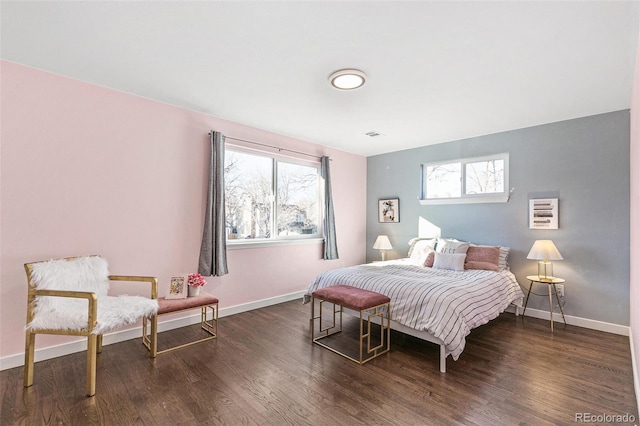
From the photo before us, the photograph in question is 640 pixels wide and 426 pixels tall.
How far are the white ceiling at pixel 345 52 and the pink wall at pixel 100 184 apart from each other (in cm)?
22

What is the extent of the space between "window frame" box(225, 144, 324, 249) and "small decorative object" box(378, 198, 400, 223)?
3.98ft

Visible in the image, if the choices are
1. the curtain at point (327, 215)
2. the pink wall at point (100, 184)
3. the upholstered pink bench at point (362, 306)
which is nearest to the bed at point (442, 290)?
the upholstered pink bench at point (362, 306)

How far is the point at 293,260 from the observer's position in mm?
4664

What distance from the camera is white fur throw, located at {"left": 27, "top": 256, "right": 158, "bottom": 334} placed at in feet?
7.23

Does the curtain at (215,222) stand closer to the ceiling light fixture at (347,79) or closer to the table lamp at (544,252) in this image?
the ceiling light fixture at (347,79)

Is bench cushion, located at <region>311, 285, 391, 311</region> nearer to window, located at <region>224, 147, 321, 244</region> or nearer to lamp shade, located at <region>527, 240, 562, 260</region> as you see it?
window, located at <region>224, 147, 321, 244</region>

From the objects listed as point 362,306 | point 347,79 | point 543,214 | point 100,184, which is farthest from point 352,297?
point 543,214

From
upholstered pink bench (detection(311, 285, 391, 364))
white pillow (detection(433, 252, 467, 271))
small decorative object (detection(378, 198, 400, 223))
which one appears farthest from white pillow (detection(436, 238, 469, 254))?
upholstered pink bench (detection(311, 285, 391, 364))

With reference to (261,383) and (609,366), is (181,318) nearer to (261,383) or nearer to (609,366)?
(261,383)

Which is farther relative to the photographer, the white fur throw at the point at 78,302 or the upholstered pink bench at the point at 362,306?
the upholstered pink bench at the point at 362,306

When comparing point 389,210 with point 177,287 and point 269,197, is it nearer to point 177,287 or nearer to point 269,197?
point 269,197

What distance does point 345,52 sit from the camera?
2.28 metres

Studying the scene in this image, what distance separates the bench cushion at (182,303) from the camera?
9.11 feet

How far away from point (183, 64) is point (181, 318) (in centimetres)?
266
